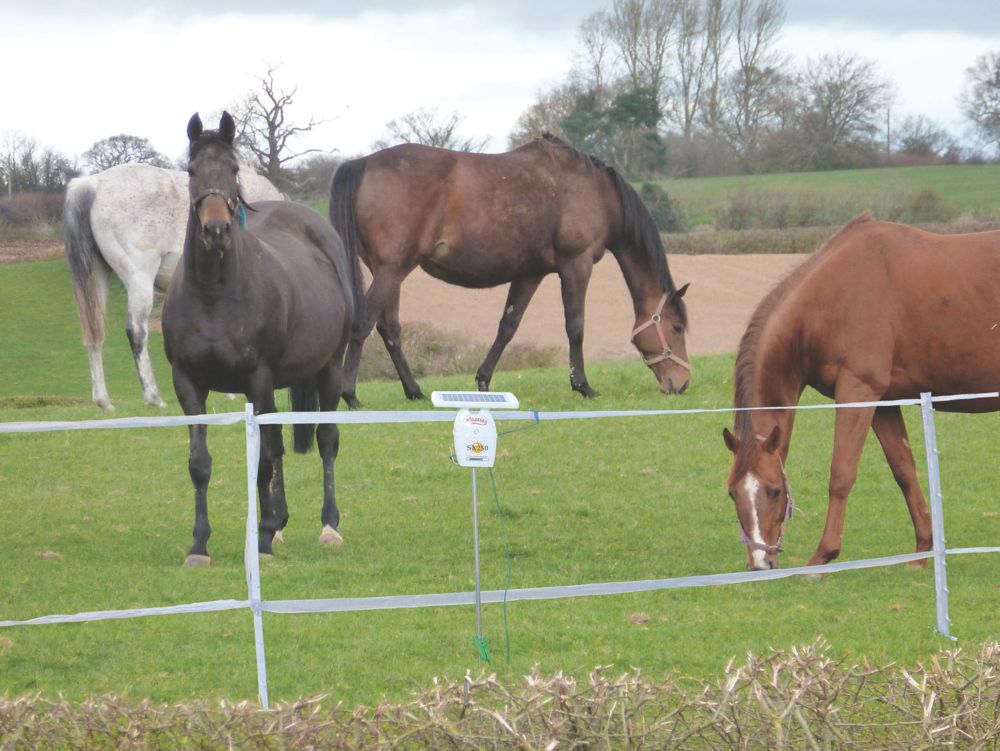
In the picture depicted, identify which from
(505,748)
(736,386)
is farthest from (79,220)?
(505,748)

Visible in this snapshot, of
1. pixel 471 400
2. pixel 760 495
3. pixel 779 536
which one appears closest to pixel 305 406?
pixel 760 495

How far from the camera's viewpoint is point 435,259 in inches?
523

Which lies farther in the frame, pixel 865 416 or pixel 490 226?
pixel 490 226

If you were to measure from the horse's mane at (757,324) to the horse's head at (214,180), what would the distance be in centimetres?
303

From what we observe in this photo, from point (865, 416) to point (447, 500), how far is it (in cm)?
353

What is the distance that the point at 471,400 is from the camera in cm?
497

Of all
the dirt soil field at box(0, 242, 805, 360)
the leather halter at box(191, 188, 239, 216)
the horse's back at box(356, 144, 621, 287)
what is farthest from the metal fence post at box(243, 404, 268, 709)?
the dirt soil field at box(0, 242, 805, 360)

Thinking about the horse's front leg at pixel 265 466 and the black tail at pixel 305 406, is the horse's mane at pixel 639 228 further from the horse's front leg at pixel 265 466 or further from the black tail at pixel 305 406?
the horse's front leg at pixel 265 466

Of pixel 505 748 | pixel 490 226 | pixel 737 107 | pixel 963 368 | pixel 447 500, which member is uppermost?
pixel 737 107

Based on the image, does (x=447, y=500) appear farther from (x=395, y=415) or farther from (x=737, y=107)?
(x=737, y=107)

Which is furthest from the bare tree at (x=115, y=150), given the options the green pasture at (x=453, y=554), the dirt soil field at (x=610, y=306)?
the green pasture at (x=453, y=554)

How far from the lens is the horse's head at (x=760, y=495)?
674cm

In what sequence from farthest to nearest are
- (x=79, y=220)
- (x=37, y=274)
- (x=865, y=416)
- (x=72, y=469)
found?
(x=37, y=274) < (x=79, y=220) < (x=72, y=469) < (x=865, y=416)

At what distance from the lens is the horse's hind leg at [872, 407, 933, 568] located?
7.62 m
